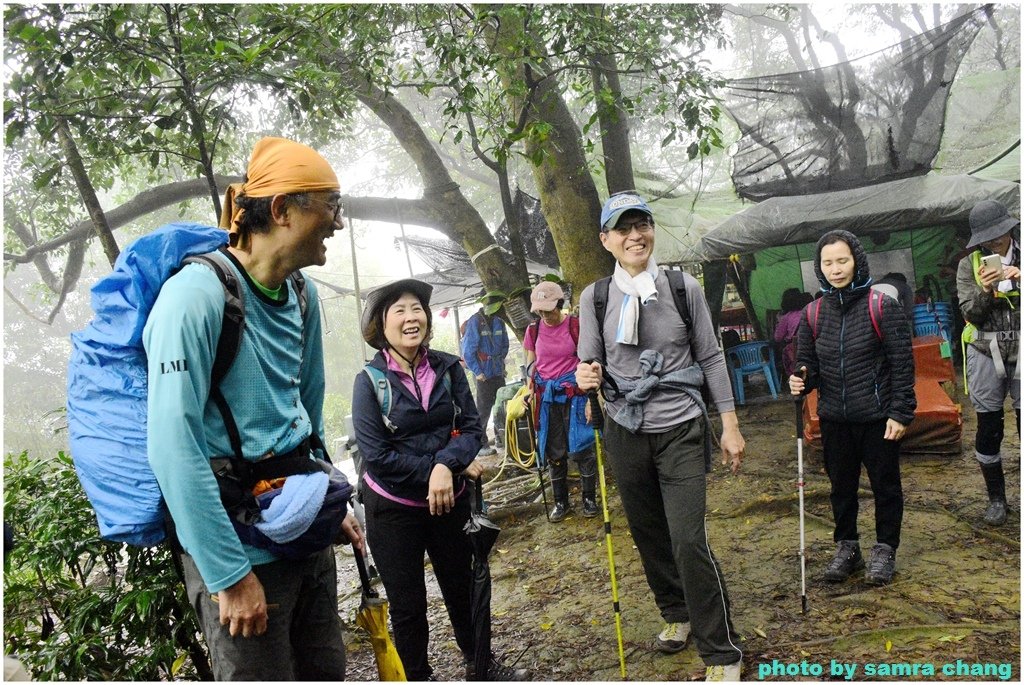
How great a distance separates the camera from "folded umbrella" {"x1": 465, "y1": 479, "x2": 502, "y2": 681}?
123 inches

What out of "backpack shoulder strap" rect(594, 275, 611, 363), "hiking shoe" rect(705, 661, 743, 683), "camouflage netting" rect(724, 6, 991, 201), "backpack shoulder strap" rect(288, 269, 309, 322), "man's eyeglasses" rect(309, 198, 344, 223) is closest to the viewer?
"man's eyeglasses" rect(309, 198, 344, 223)

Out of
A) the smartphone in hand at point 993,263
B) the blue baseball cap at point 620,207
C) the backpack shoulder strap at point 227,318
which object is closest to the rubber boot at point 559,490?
the blue baseball cap at point 620,207

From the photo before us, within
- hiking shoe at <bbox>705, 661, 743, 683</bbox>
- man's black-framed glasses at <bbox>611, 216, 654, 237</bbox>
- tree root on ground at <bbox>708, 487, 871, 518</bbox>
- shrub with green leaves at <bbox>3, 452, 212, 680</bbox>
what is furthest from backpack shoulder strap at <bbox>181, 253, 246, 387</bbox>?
tree root on ground at <bbox>708, 487, 871, 518</bbox>

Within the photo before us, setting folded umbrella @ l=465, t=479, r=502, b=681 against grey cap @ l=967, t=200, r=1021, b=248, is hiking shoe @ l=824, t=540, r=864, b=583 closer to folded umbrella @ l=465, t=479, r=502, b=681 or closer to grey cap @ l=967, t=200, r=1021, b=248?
grey cap @ l=967, t=200, r=1021, b=248

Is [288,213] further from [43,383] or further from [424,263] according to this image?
[43,383]

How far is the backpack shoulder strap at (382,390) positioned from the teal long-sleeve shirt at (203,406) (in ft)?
3.89

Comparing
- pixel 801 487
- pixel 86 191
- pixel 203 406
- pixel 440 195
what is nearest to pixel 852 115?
pixel 440 195

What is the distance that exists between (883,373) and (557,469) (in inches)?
123

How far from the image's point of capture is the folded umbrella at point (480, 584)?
312cm

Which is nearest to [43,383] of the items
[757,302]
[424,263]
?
[424,263]

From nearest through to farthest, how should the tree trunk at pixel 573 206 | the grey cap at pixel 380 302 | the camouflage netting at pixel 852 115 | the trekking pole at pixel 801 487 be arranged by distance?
the grey cap at pixel 380 302
the trekking pole at pixel 801 487
the tree trunk at pixel 573 206
the camouflage netting at pixel 852 115

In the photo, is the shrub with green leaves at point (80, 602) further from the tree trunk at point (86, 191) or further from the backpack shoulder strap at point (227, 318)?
the backpack shoulder strap at point (227, 318)

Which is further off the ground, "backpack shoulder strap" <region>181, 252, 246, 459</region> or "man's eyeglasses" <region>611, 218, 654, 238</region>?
"man's eyeglasses" <region>611, 218, 654, 238</region>

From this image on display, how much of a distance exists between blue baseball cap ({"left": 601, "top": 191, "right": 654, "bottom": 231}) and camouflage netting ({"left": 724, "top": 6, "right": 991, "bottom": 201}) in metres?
5.37
